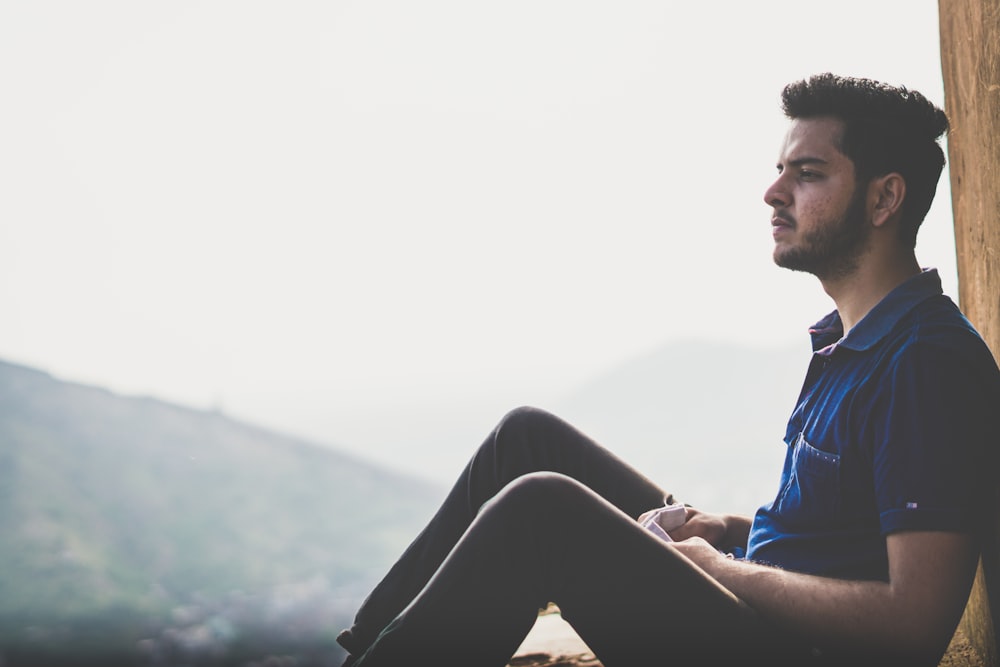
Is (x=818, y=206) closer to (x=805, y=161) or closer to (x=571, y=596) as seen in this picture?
(x=805, y=161)

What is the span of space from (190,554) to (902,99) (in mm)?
13332

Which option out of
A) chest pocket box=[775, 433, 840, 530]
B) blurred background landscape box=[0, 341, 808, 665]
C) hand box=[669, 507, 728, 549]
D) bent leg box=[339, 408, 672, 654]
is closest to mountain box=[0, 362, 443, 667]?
blurred background landscape box=[0, 341, 808, 665]

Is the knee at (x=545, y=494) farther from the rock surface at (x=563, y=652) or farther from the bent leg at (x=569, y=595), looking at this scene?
the rock surface at (x=563, y=652)

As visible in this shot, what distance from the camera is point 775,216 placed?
1.36m

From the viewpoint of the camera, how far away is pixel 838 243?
129cm

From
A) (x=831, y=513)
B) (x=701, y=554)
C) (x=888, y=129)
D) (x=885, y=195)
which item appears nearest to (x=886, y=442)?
(x=831, y=513)

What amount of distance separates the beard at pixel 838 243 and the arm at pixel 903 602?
0.47m

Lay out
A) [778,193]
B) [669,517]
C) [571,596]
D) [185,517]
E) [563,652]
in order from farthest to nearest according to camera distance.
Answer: [185,517] < [563,652] < [669,517] < [778,193] < [571,596]

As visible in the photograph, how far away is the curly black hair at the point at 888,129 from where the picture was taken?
1.30 meters

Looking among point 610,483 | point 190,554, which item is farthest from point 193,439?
point 610,483

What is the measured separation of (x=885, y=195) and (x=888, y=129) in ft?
0.39

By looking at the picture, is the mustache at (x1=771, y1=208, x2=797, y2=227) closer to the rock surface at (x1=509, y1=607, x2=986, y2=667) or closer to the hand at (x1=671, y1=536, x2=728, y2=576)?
the hand at (x1=671, y1=536, x2=728, y2=576)

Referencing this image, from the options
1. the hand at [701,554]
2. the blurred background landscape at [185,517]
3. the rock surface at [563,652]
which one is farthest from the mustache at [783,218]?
the blurred background landscape at [185,517]

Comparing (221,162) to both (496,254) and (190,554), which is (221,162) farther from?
(190,554)
